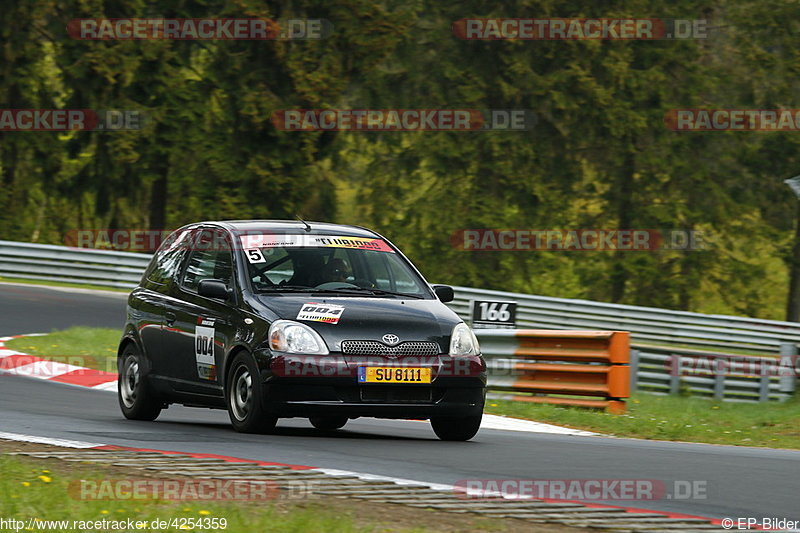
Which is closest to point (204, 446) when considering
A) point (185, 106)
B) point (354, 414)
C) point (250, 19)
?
point (354, 414)

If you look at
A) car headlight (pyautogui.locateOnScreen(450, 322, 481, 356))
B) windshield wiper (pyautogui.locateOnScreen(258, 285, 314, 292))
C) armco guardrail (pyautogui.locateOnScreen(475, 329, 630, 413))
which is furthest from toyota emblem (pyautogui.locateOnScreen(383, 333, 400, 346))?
armco guardrail (pyautogui.locateOnScreen(475, 329, 630, 413))

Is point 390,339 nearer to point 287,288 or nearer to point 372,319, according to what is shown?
point 372,319

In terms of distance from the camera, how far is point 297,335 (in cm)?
934

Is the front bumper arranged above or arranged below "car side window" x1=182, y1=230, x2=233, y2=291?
below

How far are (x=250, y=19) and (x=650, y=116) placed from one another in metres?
12.0

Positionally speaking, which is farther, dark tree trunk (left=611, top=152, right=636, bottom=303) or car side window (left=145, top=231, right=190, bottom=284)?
dark tree trunk (left=611, top=152, right=636, bottom=303)

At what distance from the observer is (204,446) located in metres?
8.75

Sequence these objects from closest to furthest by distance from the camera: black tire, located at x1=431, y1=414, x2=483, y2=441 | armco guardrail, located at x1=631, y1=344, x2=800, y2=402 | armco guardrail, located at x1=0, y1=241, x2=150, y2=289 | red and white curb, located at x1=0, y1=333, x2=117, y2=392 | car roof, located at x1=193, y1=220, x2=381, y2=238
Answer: black tire, located at x1=431, y1=414, x2=483, y2=441 → car roof, located at x1=193, y1=220, x2=381, y2=238 → red and white curb, located at x1=0, y1=333, x2=117, y2=392 → armco guardrail, located at x1=631, y1=344, x2=800, y2=402 → armco guardrail, located at x1=0, y1=241, x2=150, y2=289

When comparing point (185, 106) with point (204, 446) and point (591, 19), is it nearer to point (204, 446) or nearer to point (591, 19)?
point (591, 19)

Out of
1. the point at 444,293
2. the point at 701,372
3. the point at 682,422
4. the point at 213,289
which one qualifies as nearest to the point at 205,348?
the point at 213,289

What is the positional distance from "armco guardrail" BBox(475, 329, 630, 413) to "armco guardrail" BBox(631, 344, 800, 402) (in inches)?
352

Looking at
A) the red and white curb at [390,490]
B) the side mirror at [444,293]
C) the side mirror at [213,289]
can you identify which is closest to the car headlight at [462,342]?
the side mirror at [444,293]

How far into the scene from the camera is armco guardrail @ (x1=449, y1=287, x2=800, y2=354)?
90.7ft

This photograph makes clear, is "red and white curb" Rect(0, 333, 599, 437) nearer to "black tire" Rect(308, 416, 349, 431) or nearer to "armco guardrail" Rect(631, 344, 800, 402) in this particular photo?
"black tire" Rect(308, 416, 349, 431)
